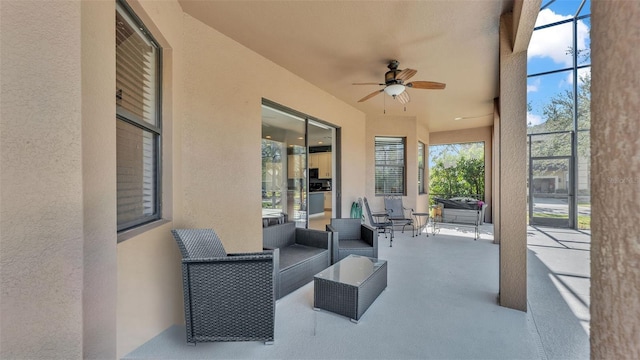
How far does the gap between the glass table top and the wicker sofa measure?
1.14ft

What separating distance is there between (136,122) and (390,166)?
6.07 m

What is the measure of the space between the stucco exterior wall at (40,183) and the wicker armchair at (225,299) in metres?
0.96

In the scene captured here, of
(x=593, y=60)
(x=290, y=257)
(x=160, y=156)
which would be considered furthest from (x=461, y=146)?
(x=593, y=60)

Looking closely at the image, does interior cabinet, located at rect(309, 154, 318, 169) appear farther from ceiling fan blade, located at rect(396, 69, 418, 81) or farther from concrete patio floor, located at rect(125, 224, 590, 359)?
concrete patio floor, located at rect(125, 224, 590, 359)

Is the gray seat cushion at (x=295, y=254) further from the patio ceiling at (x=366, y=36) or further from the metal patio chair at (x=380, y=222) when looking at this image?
the patio ceiling at (x=366, y=36)

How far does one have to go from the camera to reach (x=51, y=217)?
38.9 inches

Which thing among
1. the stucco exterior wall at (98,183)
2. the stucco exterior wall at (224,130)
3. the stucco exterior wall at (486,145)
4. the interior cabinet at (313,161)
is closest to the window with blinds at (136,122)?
the stucco exterior wall at (224,130)

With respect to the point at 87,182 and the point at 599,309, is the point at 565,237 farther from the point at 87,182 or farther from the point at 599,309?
the point at 87,182

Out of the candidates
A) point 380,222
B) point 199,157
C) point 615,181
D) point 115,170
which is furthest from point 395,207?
point 615,181

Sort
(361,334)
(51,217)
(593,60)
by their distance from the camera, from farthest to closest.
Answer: (361,334) → (51,217) → (593,60)

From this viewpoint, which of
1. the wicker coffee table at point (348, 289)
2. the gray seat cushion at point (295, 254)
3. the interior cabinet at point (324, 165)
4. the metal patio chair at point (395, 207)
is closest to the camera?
the wicker coffee table at point (348, 289)

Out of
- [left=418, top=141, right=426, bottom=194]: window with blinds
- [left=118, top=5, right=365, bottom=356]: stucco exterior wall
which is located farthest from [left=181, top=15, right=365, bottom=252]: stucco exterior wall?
[left=418, top=141, right=426, bottom=194]: window with blinds

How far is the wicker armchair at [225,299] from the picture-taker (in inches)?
79.5

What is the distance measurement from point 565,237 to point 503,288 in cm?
451
